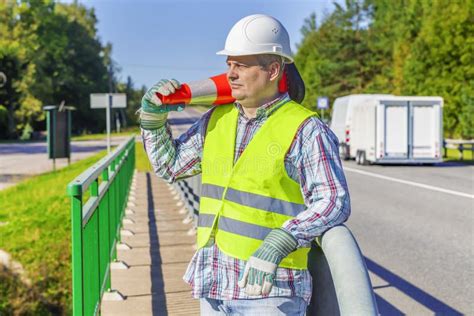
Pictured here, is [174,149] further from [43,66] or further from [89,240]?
[43,66]

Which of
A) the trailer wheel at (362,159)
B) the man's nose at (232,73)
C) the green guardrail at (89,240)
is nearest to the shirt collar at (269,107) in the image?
the man's nose at (232,73)

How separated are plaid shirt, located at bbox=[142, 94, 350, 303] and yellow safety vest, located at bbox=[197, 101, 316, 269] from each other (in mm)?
28

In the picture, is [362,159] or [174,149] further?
[362,159]

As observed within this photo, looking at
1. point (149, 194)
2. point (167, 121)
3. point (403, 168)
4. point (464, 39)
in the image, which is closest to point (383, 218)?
point (149, 194)

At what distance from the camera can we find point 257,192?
2.51m

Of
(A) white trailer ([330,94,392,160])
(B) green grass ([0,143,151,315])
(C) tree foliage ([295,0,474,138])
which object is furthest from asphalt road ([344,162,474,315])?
(C) tree foliage ([295,0,474,138])

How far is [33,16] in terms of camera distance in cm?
6625

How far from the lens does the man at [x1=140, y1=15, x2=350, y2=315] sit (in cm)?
239

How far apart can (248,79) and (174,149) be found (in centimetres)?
47

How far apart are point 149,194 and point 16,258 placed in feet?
10.8

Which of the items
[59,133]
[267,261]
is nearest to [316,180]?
[267,261]

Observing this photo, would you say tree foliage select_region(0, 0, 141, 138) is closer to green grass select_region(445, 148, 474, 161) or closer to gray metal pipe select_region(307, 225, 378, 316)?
green grass select_region(445, 148, 474, 161)

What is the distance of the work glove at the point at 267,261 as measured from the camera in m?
2.33

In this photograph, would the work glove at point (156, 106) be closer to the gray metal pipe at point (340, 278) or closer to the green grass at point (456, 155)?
the gray metal pipe at point (340, 278)
